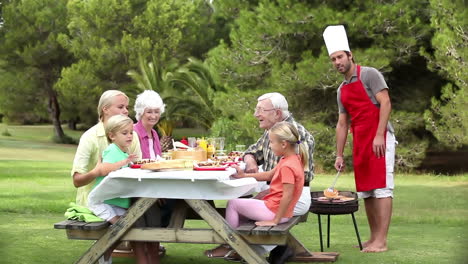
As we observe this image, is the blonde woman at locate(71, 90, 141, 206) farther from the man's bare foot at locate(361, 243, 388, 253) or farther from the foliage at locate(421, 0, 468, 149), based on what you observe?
the foliage at locate(421, 0, 468, 149)

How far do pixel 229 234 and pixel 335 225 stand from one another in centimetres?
444

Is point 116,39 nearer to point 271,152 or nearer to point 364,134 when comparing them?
point 364,134

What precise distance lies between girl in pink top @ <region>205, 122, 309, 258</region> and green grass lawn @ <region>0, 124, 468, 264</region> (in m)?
1.25

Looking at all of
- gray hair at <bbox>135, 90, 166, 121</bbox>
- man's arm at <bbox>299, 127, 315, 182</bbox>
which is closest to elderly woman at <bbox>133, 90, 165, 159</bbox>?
gray hair at <bbox>135, 90, 166, 121</bbox>

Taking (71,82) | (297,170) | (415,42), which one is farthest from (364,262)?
(71,82)

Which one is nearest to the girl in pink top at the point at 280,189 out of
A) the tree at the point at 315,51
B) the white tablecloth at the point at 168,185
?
the white tablecloth at the point at 168,185

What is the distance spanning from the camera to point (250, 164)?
5977 mm

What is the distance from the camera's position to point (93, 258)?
5203 millimetres

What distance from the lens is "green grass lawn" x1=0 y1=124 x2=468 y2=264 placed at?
6.71m

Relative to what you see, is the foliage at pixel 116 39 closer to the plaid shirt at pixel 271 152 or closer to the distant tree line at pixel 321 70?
the distant tree line at pixel 321 70

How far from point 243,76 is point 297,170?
14.5m

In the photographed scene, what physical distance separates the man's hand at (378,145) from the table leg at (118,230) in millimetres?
2256

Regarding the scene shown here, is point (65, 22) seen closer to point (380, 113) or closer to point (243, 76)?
point (243, 76)

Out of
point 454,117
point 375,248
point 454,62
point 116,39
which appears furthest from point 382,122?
point 116,39
